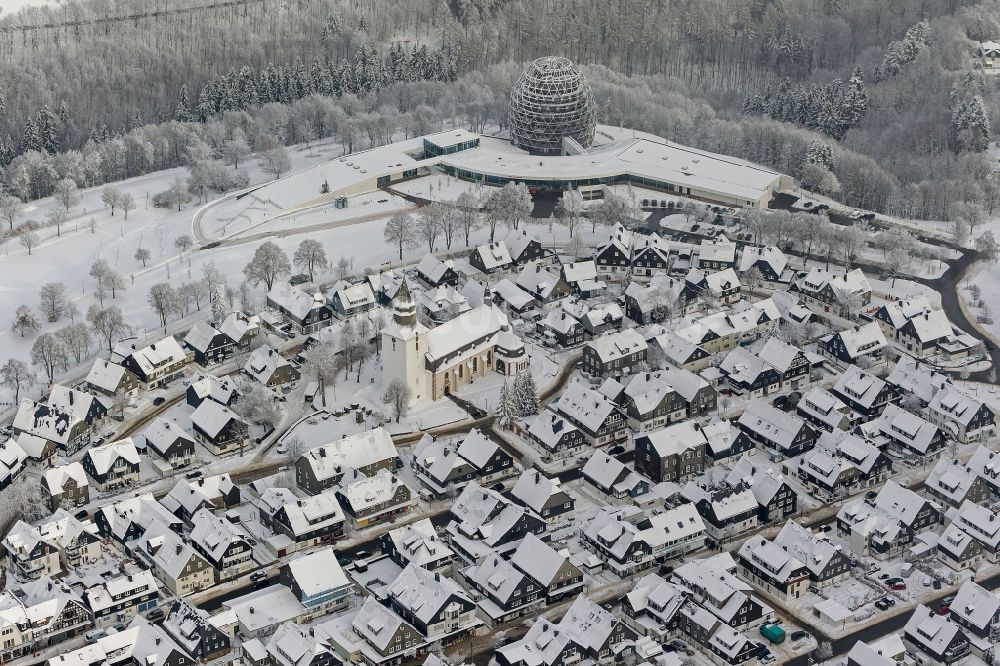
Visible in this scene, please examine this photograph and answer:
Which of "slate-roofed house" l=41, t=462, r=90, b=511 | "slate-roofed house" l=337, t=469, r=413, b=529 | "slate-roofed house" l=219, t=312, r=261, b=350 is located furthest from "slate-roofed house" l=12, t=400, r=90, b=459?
"slate-roofed house" l=337, t=469, r=413, b=529

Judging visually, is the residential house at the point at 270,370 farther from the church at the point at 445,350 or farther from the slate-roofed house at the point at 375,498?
the slate-roofed house at the point at 375,498

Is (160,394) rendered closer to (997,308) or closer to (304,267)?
(304,267)

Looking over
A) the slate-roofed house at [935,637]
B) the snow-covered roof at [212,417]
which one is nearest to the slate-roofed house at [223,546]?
the snow-covered roof at [212,417]

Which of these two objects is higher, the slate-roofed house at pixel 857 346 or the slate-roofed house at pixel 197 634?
the slate-roofed house at pixel 857 346

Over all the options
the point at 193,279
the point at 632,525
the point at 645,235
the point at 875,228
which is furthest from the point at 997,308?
the point at 193,279

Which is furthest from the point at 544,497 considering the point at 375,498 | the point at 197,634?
the point at 197,634

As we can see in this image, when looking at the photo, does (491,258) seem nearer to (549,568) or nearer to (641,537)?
(641,537)
